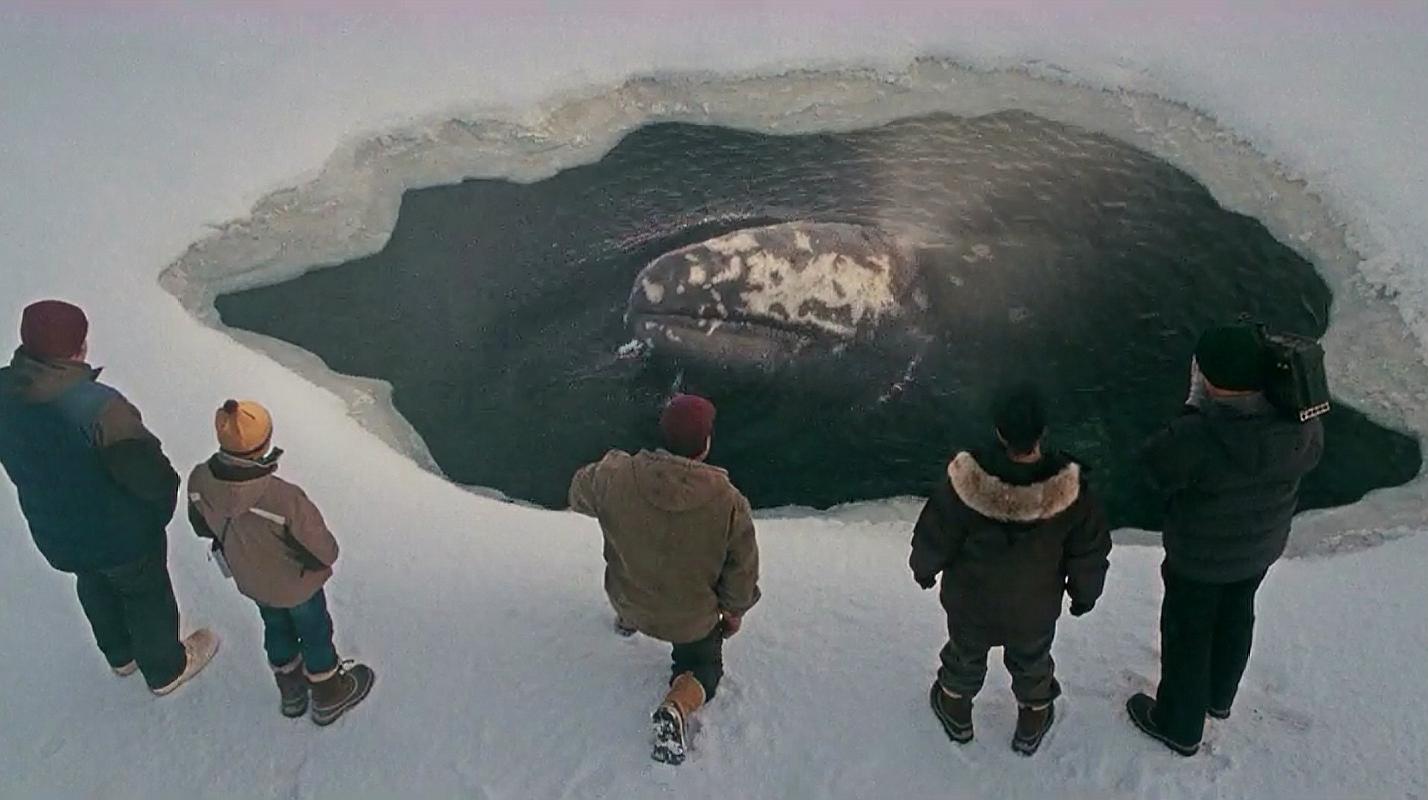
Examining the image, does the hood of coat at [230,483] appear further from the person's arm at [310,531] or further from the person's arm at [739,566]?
the person's arm at [739,566]

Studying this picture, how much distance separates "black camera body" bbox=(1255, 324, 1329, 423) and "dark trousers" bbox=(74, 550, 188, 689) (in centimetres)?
359

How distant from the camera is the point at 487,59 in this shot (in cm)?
882

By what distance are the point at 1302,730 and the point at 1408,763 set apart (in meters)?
0.32

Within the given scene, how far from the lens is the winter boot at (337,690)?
4.07 meters

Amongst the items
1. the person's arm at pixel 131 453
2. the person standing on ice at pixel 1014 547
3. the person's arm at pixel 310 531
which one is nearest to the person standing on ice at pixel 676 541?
the person standing on ice at pixel 1014 547

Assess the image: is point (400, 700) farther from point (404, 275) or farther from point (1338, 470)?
point (1338, 470)

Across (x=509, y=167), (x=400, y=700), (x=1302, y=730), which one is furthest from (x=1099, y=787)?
(x=509, y=167)

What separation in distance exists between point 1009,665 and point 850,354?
11.7 ft

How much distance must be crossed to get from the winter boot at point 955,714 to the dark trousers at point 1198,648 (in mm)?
630

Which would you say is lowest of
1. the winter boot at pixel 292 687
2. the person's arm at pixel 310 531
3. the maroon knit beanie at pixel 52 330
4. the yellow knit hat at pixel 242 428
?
the winter boot at pixel 292 687

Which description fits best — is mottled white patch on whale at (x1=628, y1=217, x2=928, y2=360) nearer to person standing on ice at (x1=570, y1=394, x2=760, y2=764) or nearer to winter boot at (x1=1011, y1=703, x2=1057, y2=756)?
person standing on ice at (x1=570, y1=394, x2=760, y2=764)

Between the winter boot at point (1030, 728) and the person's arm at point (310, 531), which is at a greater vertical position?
the person's arm at point (310, 531)

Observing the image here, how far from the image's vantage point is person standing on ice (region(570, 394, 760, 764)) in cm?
345

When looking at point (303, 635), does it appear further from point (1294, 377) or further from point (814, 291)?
point (814, 291)
